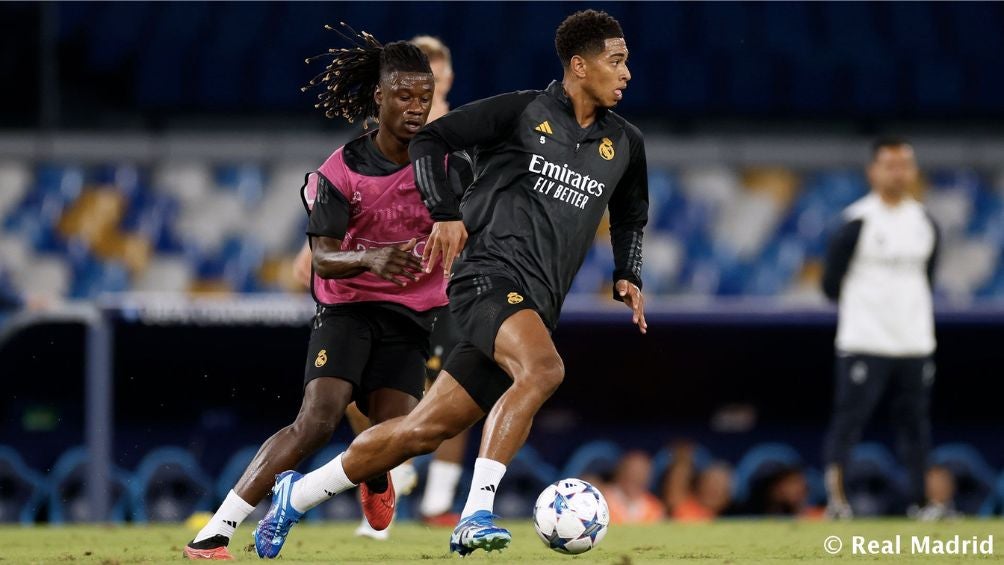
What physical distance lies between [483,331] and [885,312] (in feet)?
14.0

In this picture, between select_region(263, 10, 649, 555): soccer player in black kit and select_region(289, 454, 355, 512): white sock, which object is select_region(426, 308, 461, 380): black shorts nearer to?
select_region(263, 10, 649, 555): soccer player in black kit

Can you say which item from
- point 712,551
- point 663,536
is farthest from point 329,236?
point 663,536

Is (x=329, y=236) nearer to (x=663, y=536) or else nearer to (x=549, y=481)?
(x=663, y=536)

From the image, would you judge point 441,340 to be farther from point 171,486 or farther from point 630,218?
point 171,486

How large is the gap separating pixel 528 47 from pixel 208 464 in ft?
18.6

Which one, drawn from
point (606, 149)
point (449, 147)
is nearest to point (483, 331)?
point (449, 147)

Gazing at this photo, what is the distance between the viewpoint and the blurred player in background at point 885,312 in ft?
27.9

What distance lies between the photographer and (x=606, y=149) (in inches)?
213

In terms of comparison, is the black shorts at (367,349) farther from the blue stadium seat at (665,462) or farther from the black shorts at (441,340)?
the blue stadium seat at (665,462)

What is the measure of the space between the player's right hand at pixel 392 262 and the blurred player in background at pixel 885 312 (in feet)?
13.8

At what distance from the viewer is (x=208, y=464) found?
1007cm

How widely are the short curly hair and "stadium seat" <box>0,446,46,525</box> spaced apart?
19.0ft

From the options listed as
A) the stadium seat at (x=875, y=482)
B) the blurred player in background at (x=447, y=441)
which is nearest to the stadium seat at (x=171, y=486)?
the blurred player in background at (x=447, y=441)

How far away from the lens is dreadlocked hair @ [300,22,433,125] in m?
5.59
